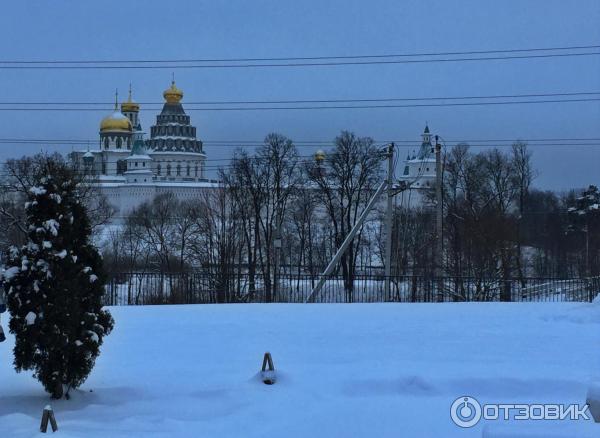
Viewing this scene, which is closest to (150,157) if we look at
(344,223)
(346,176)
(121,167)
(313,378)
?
(121,167)

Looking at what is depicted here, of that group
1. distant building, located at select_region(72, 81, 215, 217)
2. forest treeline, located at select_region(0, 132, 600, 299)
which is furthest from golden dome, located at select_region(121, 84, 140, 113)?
forest treeline, located at select_region(0, 132, 600, 299)

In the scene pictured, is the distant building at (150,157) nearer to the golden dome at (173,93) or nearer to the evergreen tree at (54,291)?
the golden dome at (173,93)

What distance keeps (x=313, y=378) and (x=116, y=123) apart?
117 meters

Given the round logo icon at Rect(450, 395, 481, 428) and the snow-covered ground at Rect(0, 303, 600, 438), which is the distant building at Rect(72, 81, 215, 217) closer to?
the snow-covered ground at Rect(0, 303, 600, 438)

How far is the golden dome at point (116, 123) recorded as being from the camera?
4892 inches

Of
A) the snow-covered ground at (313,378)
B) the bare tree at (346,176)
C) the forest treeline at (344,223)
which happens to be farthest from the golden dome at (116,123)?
the snow-covered ground at (313,378)

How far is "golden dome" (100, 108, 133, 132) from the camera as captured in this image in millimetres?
124250

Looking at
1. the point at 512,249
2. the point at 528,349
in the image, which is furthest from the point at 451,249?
the point at 528,349

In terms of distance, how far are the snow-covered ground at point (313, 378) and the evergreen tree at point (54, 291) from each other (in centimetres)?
51

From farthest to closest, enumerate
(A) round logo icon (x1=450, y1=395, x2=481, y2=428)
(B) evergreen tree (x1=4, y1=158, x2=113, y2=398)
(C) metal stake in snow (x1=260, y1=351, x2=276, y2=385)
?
1. (C) metal stake in snow (x1=260, y1=351, x2=276, y2=385)
2. (B) evergreen tree (x1=4, y1=158, x2=113, y2=398)
3. (A) round logo icon (x1=450, y1=395, x2=481, y2=428)

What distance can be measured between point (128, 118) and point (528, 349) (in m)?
120

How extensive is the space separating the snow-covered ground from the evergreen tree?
20.2 inches

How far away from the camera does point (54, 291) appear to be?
9.77 m

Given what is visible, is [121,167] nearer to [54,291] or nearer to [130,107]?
[130,107]
